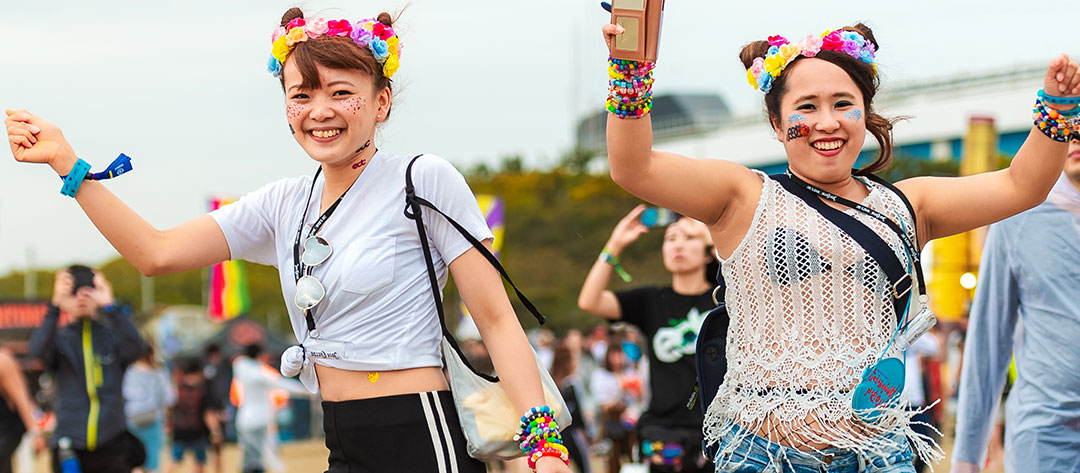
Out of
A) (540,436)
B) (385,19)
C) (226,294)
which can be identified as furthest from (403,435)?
(226,294)

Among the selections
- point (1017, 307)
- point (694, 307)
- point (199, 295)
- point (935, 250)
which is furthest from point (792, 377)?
point (199, 295)

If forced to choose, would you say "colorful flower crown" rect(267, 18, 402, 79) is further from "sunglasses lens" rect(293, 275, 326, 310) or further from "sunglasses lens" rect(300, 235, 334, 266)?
"sunglasses lens" rect(293, 275, 326, 310)

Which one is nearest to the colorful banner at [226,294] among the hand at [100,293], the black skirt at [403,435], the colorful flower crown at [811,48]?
the hand at [100,293]

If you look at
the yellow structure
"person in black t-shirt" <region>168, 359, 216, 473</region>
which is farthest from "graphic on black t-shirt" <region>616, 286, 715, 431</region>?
the yellow structure

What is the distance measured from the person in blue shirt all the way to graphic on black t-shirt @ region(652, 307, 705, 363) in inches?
77.4

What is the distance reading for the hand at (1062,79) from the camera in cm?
320

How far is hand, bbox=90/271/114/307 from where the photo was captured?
8.40 m

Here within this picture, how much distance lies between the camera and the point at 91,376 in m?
9.11

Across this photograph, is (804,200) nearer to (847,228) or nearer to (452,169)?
(847,228)

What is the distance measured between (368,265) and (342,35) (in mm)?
667

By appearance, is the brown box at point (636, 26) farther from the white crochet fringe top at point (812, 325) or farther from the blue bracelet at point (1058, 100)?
the blue bracelet at point (1058, 100)

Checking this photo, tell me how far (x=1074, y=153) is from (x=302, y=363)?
268 cm

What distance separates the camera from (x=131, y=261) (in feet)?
11.3

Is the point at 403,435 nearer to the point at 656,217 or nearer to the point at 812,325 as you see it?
the point at 812,325
